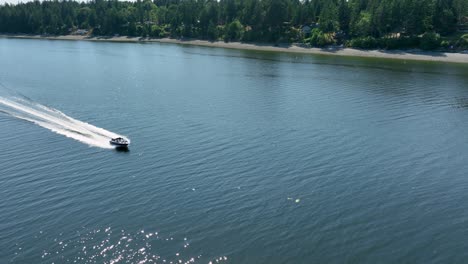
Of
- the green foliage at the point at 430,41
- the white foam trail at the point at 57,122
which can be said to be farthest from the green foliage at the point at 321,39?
the white foam trail at the point at 57,122

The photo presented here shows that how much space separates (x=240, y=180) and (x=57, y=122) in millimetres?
35263

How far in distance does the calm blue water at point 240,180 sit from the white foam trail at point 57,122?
5.17 ft

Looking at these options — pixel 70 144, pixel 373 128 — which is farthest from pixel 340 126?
pixel 70 144

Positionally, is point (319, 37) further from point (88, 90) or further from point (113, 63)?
point (88, 90)

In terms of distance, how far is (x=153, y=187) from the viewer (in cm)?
4331

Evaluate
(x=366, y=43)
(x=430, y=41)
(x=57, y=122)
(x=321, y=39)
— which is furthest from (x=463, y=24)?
(x=57, y=122)

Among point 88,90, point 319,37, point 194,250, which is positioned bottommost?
point 194,250

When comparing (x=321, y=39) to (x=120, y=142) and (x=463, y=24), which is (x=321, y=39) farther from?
(x=120, y=142)

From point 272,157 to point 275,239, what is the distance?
19.3 m

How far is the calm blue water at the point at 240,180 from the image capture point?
109 feet

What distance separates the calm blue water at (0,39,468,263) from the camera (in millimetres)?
33188

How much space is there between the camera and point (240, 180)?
149 feet

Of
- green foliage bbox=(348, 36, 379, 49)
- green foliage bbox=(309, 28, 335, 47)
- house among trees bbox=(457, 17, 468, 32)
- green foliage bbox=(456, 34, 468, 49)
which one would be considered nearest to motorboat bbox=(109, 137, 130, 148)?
green foliage bbox=(348, 36, 379, 49)

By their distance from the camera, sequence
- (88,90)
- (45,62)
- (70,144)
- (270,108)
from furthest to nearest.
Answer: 1. (45,62)
2. (88,90)
3. (270,108)
4. (70,144)
